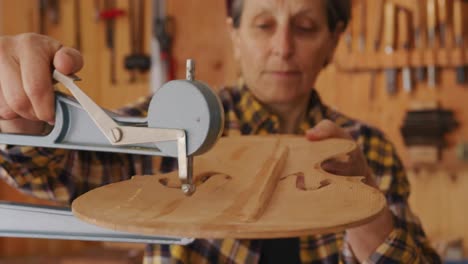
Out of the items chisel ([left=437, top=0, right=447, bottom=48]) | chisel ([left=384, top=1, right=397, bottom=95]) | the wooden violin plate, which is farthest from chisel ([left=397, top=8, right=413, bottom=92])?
the wooden violin plate

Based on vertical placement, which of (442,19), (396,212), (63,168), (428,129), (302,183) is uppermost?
(442,19)

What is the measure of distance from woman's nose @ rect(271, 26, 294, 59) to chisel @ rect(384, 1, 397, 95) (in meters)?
1.80

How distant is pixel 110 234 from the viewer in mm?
630

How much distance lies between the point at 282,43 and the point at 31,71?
2.03 feet

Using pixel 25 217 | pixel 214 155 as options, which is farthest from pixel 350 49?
pixel 25 217

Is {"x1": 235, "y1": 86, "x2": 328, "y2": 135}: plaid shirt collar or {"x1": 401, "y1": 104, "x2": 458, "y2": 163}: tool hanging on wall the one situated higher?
{"x1": 235, "y1": 86, "x2": 328, "y2": 135}: plaid shirt collar

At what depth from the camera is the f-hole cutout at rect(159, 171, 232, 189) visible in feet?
2.34

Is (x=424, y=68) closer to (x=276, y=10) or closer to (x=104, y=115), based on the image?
(x=276, y=10)

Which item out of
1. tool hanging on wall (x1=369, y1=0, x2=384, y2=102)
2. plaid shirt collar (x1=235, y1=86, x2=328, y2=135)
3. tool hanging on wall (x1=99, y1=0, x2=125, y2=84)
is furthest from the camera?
tool hanging on wall (x1=99, y1=0, x2=125, y2=84)

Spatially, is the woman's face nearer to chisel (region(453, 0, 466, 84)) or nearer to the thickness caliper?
the thickness caliper

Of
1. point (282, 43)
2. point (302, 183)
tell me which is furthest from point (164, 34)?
point (302, 183)

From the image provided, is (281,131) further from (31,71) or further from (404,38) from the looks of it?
Answer: (404,38)

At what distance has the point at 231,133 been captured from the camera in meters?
1.30

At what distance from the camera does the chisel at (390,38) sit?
2.89 metres
